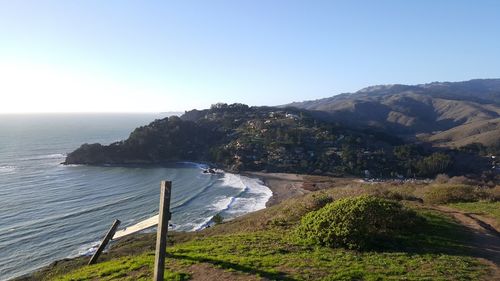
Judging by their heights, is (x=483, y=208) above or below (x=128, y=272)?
below

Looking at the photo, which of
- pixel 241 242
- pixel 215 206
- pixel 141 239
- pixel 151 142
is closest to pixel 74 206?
pixel 215 206

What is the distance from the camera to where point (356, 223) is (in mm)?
15969

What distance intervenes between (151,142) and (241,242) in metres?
86.2

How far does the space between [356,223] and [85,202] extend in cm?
4419

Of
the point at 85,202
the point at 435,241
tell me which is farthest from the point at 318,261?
the point at 85,202

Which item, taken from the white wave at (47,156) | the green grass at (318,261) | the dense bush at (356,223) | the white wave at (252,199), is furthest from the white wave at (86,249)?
the white wave at (47,156)

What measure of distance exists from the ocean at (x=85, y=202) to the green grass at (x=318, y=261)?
797 inches

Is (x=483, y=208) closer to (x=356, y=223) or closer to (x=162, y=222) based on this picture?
(x=356, y=223)

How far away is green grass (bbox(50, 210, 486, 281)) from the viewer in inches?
484

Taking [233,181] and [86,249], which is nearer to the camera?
[86,249]

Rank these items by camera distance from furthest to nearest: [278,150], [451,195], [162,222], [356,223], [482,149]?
[482,149]
[278,150]
[451,195]
[356,223]
[162,222]

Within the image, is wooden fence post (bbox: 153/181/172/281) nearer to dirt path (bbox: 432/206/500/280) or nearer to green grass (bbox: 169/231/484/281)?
green grass (bbox: 169/231/484/281)

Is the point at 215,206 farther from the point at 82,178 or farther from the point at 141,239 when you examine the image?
the point at 82,178

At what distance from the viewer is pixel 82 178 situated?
71438mm
